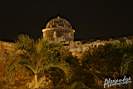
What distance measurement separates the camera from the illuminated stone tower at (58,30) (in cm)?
3278

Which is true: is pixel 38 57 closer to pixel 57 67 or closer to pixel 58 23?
pixel 57 67

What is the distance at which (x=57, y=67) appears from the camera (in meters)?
23.4

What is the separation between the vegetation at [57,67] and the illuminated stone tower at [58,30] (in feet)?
27.5

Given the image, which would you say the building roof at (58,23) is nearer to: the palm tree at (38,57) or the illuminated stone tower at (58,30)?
the illuminated stone tower at (58,30)

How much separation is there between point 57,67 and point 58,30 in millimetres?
9636

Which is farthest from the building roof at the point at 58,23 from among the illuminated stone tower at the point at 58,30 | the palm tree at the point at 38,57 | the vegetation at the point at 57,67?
the palm tree at the point at 38,57

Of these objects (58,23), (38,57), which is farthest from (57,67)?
(58,23)

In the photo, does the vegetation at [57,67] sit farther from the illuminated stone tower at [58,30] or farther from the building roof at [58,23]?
the building roof at [58,23]

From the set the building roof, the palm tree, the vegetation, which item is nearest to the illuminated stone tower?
the building roof

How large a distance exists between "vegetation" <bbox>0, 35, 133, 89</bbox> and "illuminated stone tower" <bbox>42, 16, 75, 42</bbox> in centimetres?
837

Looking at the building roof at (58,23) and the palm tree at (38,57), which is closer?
the palm tree at (38,57)

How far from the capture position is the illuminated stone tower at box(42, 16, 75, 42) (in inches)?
1291

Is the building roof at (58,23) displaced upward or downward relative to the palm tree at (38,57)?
upward

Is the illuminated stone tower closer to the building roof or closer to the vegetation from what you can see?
the building roof
